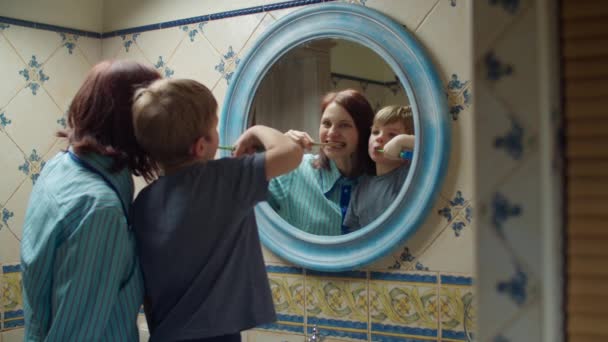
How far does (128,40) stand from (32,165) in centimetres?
47

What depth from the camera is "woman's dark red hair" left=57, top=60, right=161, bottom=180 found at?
43.7 inches

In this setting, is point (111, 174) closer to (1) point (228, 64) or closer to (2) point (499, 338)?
(1) point (228, 64)

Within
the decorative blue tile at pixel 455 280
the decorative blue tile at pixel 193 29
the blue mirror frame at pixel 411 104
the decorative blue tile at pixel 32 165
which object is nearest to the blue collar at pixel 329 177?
the blue mirror frame at pixel 411 104

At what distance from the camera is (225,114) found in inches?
65.6

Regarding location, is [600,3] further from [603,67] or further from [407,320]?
[407,320]

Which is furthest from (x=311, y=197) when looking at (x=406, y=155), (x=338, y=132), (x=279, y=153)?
(x=279, y=153)

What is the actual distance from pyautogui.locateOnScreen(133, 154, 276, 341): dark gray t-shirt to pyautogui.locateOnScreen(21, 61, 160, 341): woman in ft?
0.15

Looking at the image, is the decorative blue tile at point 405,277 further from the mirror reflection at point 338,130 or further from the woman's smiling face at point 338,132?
the woman's smiling face at point 338,132

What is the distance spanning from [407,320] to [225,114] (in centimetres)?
71

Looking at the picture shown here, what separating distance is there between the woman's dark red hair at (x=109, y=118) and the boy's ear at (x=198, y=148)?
0.10m

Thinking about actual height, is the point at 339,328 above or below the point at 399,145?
below

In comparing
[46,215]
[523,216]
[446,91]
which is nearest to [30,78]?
[46,215]

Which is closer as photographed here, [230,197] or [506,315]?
[506,315]

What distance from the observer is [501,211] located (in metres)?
0.45
